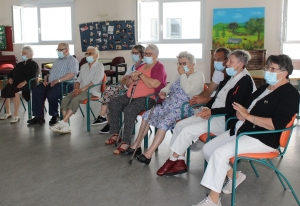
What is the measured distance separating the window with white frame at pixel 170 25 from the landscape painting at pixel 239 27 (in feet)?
1.83

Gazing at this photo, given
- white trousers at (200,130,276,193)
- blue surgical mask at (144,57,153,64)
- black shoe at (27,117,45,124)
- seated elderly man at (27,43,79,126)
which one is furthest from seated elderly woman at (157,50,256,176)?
black shoe at (27,117,45,124)

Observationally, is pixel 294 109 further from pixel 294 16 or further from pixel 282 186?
pixel 294 16

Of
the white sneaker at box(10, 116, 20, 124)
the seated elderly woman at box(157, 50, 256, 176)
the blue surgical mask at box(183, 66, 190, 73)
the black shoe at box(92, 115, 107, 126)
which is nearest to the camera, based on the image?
the seated elderly woman at box(157, 50, 256, 176)

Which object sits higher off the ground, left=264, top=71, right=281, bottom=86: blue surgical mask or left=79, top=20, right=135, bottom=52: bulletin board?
left=79, top=20, right=135, bottom=52: bulletin board

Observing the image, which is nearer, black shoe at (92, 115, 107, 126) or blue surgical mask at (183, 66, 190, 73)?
blue surgical mask at (183, 66, 190, 73)

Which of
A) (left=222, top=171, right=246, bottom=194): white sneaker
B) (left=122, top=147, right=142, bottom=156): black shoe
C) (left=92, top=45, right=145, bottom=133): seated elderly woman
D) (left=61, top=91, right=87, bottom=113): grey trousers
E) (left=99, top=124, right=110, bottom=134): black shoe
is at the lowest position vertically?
(left=222, top=171, right=246, bottom=194): white sneaker

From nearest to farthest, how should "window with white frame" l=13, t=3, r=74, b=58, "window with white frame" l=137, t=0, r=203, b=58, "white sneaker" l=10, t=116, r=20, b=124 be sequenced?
1. "white sneaker" l=10, t=116, r=20, b=124
2. "window with white frame" l=137, t=0, r=203, b=58
3. "window with white frame" l=13, t=3, r=74, b=58

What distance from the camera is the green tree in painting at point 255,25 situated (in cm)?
900

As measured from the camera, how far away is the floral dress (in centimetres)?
366

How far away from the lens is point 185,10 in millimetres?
9836

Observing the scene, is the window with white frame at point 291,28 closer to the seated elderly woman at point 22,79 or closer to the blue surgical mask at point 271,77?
the seated elderly woman at point 22,79

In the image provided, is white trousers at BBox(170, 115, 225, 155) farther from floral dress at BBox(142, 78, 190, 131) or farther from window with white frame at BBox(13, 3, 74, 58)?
window with white frame at BBox(13, 3, 74, 58)

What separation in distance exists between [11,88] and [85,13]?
5139 millimetres

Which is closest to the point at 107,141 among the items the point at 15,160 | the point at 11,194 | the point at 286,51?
the point at 15,160
